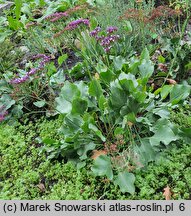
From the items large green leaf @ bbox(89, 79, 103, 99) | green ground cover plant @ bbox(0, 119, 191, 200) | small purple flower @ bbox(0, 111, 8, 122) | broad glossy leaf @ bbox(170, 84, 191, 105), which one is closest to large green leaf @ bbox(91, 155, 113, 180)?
green ground cover plant @ bbox(0, 119, 191, 200)

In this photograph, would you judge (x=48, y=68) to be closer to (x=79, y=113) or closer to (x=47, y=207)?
(x=79, y=113)

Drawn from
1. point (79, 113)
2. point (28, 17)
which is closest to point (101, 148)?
point (79, 113)

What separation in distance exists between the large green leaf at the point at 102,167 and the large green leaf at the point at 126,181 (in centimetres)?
8

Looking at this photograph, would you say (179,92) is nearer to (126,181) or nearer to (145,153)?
(145,153)

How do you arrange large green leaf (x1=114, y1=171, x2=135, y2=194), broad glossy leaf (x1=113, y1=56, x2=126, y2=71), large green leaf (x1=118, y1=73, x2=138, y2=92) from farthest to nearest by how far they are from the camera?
broad glossy leaf (x1=113, y1=56, x2=126, y2=71)
large green leaf (x1=118, y1=73, x2=138, y2=92)
large green leaf (x1=114, y1=171, x2=135, y2=194)

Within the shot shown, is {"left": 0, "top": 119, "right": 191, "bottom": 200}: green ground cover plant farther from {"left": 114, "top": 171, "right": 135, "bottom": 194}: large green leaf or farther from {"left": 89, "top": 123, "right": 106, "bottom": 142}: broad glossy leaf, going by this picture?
{"left": 89, "top": 123, "right": 106, "bottom": 142}: broad glossy leaf

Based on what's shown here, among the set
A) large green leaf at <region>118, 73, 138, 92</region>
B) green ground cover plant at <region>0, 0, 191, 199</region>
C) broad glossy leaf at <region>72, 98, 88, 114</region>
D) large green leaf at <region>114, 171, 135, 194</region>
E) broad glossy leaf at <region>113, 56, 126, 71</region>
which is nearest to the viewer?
large green leaf at <region>114, 171, 135, 194</region>

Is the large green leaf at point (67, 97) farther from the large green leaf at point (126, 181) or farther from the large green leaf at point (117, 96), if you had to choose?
the large green leaf at point (126, 181)

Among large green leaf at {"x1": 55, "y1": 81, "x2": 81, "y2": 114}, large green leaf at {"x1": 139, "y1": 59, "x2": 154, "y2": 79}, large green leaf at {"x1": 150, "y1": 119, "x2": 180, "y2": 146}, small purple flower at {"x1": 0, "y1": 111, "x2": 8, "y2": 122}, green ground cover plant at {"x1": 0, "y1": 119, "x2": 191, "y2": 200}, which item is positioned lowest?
green ground cover plant at {"x1": 0, "y1": 119, "x2": 191, "y2": 200}

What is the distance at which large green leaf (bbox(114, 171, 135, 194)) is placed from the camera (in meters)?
2.77

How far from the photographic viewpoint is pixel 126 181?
281 centimetres

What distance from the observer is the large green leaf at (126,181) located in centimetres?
277

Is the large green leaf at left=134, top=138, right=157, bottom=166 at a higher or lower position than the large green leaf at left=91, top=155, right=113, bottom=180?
lower

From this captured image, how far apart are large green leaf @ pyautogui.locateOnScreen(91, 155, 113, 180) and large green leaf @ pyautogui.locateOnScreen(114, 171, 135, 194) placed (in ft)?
0.26
